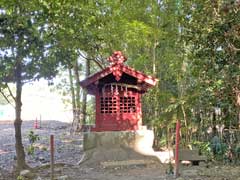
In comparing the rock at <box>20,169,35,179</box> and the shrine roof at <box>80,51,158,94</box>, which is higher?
the shrine roof at <box>80,51,158,94</box>

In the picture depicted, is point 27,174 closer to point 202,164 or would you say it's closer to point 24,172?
point 24,172

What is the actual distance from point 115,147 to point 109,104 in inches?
54.5

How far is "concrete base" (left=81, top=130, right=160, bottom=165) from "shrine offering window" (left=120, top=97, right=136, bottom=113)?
0.73 meters

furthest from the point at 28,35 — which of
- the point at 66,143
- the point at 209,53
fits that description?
the point at 66,143

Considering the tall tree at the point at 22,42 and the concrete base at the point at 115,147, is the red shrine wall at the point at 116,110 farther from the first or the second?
the tall tree at the point at 22,42

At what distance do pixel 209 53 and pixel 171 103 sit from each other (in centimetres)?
480

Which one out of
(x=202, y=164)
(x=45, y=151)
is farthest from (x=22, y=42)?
(x=45, y=151)

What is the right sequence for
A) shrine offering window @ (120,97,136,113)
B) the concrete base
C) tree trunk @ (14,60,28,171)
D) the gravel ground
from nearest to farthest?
tree trunk @ (14,60,28,171), the concrete base, shrine offering window @ (120,97,136,113), the gravel ground

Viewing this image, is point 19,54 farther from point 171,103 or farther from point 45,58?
point 171,103

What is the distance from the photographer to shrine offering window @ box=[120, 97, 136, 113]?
12273 millimetres

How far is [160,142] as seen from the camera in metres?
14.3

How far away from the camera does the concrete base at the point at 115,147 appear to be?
11.7 m

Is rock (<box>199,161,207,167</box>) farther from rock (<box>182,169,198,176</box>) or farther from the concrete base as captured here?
the concrete base

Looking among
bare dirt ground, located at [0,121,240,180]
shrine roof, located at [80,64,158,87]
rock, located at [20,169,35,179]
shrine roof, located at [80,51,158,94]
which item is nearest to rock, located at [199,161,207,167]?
bare dirt ground, located at [0,121,240,180]
